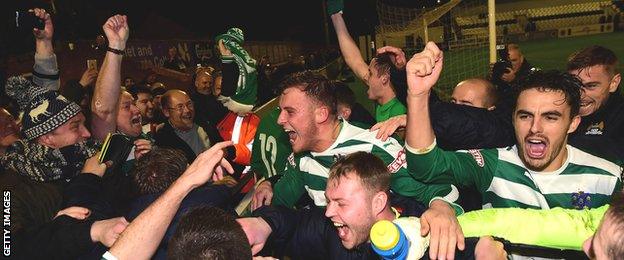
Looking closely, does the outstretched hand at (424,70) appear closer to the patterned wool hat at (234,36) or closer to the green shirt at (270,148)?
the green shirt at (270,148)

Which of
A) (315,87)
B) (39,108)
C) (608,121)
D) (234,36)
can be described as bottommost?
(608,121)

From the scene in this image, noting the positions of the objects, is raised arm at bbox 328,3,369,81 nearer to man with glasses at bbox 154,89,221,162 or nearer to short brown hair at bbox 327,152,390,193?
man with glasses at bbox 154,89,221,162

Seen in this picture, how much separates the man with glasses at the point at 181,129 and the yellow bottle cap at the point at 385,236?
3.44m

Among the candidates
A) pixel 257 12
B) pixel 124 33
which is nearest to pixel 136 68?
pixel 124 33

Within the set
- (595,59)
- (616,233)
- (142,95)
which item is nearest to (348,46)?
(595,59)

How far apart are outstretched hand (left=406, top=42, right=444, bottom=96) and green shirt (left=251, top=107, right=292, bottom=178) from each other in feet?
7.02

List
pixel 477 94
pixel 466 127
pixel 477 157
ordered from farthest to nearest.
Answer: pixel 477 94 < pixel 477 157 < pixel 466 127

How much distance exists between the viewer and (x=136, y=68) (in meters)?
14.0

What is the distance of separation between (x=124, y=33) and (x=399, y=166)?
7.68 feet

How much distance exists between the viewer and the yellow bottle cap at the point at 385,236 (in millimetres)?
1460

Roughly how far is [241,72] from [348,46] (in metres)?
1.21

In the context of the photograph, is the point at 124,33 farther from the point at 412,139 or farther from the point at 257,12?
the point at 257,12

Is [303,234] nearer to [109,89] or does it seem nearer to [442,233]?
[442,233]

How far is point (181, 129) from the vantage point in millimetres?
4879
